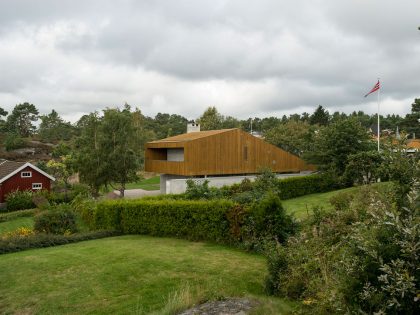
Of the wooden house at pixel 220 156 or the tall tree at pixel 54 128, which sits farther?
the tall tree at pixel 54 128

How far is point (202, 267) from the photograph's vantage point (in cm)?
968

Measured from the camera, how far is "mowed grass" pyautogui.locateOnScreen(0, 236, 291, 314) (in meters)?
7.56

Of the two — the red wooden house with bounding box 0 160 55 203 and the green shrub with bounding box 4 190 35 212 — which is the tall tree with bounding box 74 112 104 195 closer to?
the green shrub with bounding box 4 190 35 212

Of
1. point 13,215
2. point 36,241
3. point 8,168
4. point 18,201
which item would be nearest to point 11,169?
point 8,168

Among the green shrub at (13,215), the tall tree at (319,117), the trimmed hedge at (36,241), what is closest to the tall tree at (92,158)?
the green shrub at (13,215)

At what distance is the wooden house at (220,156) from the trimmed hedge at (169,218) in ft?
43.8

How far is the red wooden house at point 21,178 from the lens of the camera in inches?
1401

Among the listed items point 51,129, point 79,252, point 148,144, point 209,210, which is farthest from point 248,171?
point 51,129

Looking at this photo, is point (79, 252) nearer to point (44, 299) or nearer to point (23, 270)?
point (23, 270)

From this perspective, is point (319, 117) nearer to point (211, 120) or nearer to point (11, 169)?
point (211, 120)

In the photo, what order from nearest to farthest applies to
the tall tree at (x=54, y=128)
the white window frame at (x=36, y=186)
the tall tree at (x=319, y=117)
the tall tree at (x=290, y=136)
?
1. the white window frame at (x=36, y=186)
2. the tall tree at (x=290, y=136)
3. the tall tree at (x=319, y=117)
4. the tall tree at (x=54, y=128)

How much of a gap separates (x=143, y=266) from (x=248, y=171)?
25.2 m

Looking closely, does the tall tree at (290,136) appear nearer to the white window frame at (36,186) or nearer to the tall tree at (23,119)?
the white window frame at (36,186)

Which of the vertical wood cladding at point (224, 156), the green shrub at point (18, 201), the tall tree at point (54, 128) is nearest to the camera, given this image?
the vertical wood cladding at point (224, 156)
